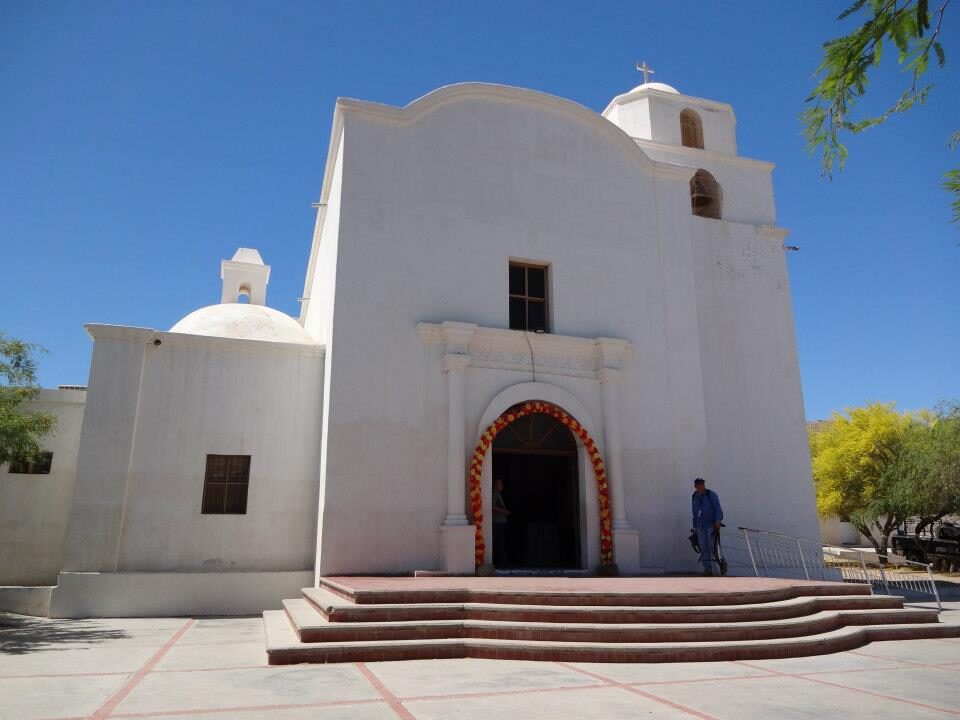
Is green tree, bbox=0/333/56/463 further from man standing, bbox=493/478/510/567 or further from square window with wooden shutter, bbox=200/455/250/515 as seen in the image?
man standing, bbox=493/478/510/567

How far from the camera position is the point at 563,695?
549 centimetres

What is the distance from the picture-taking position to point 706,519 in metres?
11.8

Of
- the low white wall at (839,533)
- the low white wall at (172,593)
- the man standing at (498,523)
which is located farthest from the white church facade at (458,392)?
the low white wall at (839,533)

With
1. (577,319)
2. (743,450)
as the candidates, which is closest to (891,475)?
(743,450)

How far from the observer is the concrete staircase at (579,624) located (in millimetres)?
7164

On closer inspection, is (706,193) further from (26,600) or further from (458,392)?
(26,600)

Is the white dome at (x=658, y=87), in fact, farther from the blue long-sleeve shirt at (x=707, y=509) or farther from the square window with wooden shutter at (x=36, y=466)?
the square window with wooden shutter at (x=36, y=466)

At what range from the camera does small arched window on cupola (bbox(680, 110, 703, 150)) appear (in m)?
16.9

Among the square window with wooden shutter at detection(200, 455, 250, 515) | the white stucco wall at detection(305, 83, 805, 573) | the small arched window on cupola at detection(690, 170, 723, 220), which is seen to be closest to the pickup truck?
the white stucco wall at detection(305, 83, 805, 573)

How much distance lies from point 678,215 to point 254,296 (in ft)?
41.0

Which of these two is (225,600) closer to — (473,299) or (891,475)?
(473,299)

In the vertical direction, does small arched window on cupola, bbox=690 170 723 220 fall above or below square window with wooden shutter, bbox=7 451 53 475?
above

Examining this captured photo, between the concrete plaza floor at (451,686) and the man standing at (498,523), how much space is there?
5.15 m

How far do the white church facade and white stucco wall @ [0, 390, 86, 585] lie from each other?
13 cm
